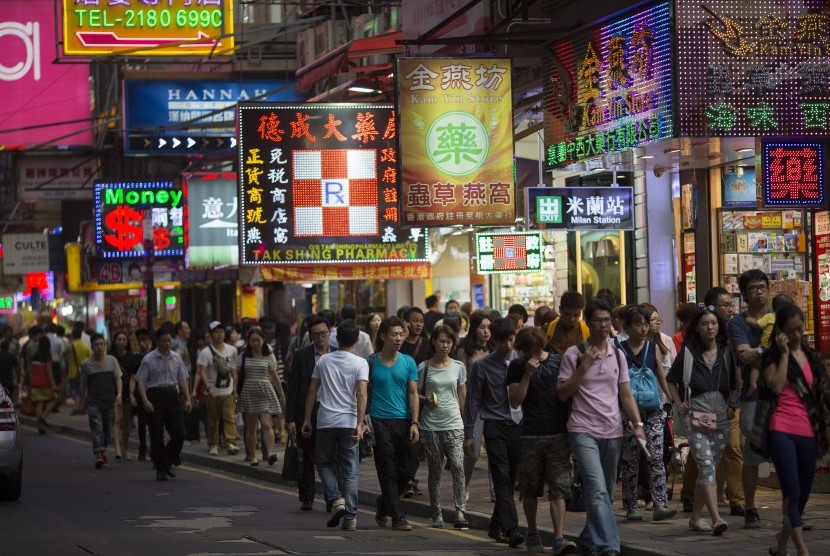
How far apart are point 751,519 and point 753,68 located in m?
5.53

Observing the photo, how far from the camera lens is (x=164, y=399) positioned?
767 inches

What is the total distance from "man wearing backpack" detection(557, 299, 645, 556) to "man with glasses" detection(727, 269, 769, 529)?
982 millimetres

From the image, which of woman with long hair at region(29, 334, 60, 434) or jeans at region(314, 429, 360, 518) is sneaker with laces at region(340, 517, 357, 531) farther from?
woman with long hair at region(29, 334, 60, 434)

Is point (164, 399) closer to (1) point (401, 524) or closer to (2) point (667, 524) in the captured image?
(1) point (401, 524)

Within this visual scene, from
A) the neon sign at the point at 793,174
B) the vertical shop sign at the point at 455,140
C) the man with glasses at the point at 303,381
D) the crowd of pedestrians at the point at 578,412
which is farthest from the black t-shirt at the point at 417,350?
the neon sign at the point at 793,174

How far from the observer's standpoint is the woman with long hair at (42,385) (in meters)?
30.3

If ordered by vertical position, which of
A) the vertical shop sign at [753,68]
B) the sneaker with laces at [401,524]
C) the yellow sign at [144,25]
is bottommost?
the sneaker with laces at [401,524]

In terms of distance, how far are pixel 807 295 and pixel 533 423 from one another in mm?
6367

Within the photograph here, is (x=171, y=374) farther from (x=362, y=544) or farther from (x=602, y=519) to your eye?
(x=602, y=519)

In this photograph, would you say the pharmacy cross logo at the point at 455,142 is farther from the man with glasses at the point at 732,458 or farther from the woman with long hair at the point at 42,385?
the woman with long hair at the point at 42,385

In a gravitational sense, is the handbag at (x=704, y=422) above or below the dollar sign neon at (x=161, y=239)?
below

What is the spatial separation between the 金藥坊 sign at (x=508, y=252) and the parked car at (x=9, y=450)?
9210 mm

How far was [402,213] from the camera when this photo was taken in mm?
19094

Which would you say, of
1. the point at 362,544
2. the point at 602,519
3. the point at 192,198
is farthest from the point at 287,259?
the point at 602,519
